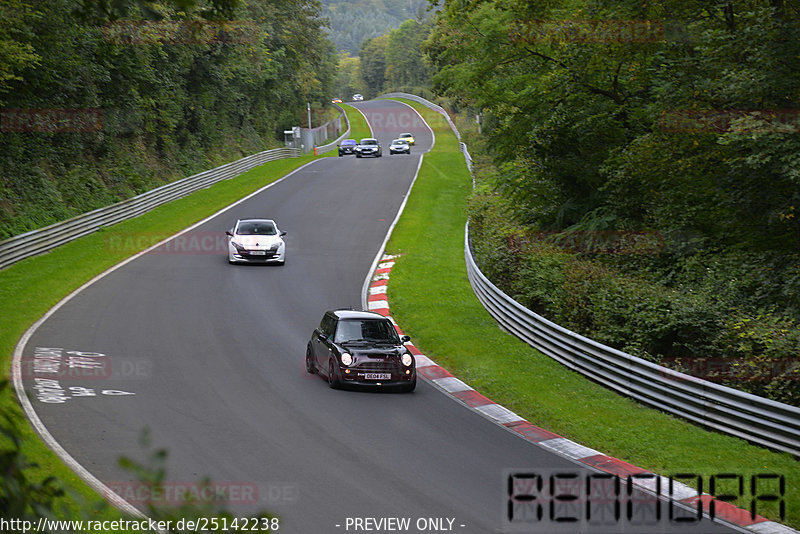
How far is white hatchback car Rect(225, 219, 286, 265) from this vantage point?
28.7 m

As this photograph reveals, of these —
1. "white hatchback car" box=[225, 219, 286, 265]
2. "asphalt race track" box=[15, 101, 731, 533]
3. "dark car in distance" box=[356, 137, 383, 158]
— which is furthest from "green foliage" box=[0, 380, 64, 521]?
"dark car in distance" box=[356, 137, 383, 158]

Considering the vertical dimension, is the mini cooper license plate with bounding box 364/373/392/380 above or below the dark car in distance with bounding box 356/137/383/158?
below

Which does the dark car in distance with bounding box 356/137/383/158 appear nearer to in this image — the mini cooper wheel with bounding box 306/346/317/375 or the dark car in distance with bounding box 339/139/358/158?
the dark car in distance with bounding box 339/139/358/158

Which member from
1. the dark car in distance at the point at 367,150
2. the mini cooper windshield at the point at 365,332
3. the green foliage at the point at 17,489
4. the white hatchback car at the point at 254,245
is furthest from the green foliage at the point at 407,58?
the green foliage at the point at 17,489

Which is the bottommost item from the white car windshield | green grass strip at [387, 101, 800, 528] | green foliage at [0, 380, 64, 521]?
green grass strip at [387, 101, 800, 528]

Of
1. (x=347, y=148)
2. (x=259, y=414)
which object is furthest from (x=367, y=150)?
(x=259, y=414)

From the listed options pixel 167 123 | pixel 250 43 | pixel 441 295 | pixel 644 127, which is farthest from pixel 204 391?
pixel 250 43

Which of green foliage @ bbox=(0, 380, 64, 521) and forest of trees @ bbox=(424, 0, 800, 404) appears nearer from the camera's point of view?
green foliage @ bbox=(0, 380, 64, 521)

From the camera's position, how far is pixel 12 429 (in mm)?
3027

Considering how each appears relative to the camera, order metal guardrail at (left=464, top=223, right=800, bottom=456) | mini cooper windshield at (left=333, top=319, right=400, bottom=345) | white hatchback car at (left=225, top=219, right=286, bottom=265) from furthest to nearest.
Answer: white hatchback car at (left=225, top=219, right=286, bottom=265), mini cooper windshield at (left=333, top=319, right=400, bottom=345), metal guardrail at (left=464, top=223, right=800, bottom=456)

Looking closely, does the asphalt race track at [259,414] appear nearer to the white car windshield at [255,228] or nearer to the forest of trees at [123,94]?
the white car windshield at [255,228]

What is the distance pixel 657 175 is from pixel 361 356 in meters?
9.69

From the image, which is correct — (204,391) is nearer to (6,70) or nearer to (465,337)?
(465,337)

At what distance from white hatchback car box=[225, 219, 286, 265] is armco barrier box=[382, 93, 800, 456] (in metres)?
11.2
